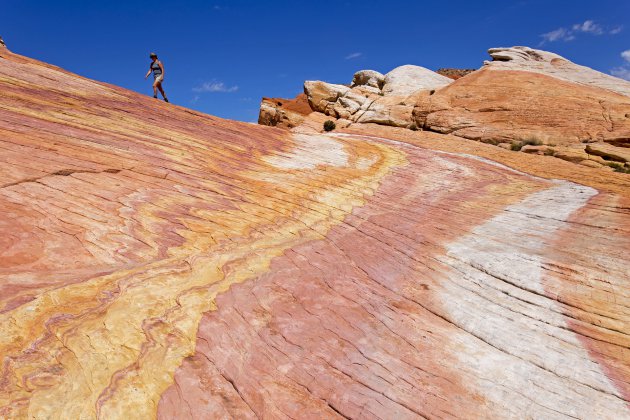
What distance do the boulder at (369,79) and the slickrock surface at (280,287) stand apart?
24385 millimetres

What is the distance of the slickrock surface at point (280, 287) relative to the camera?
13.4ft

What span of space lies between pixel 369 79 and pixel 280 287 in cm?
3086

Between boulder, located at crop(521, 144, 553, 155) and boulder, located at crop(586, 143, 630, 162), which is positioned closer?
boulder, located at crop(586, 143, 630, 162)

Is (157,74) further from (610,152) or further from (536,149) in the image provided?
(610,152)

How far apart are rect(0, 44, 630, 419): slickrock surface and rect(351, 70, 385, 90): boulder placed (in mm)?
24385

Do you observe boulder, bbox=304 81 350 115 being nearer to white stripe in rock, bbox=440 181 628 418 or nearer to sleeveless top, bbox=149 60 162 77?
sleeveless top, bbox=149 60 162 77

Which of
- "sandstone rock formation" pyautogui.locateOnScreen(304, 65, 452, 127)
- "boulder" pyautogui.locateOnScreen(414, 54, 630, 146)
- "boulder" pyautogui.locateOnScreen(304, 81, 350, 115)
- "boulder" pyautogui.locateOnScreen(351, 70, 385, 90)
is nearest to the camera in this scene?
"boulder" pyautogui.locateOnScreen(414, 54, 630, 146)

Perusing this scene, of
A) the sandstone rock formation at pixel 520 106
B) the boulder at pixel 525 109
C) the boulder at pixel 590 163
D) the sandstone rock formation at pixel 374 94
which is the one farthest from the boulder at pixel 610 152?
the sandstone rock formation at pixel 374 94

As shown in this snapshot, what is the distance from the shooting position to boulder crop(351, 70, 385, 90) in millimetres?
33081

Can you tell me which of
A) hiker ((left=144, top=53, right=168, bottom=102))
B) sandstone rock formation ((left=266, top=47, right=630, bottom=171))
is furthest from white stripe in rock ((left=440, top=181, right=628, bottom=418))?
hiker ((left=144, top=53, right=168, bottom=102))

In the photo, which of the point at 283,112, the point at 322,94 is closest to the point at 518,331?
the point at 283,112

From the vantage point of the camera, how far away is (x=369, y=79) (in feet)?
111

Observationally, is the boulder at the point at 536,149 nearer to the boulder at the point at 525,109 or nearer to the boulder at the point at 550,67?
the boulder at the point at 525,109

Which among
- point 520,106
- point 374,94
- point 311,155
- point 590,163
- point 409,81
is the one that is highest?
point 409,81
